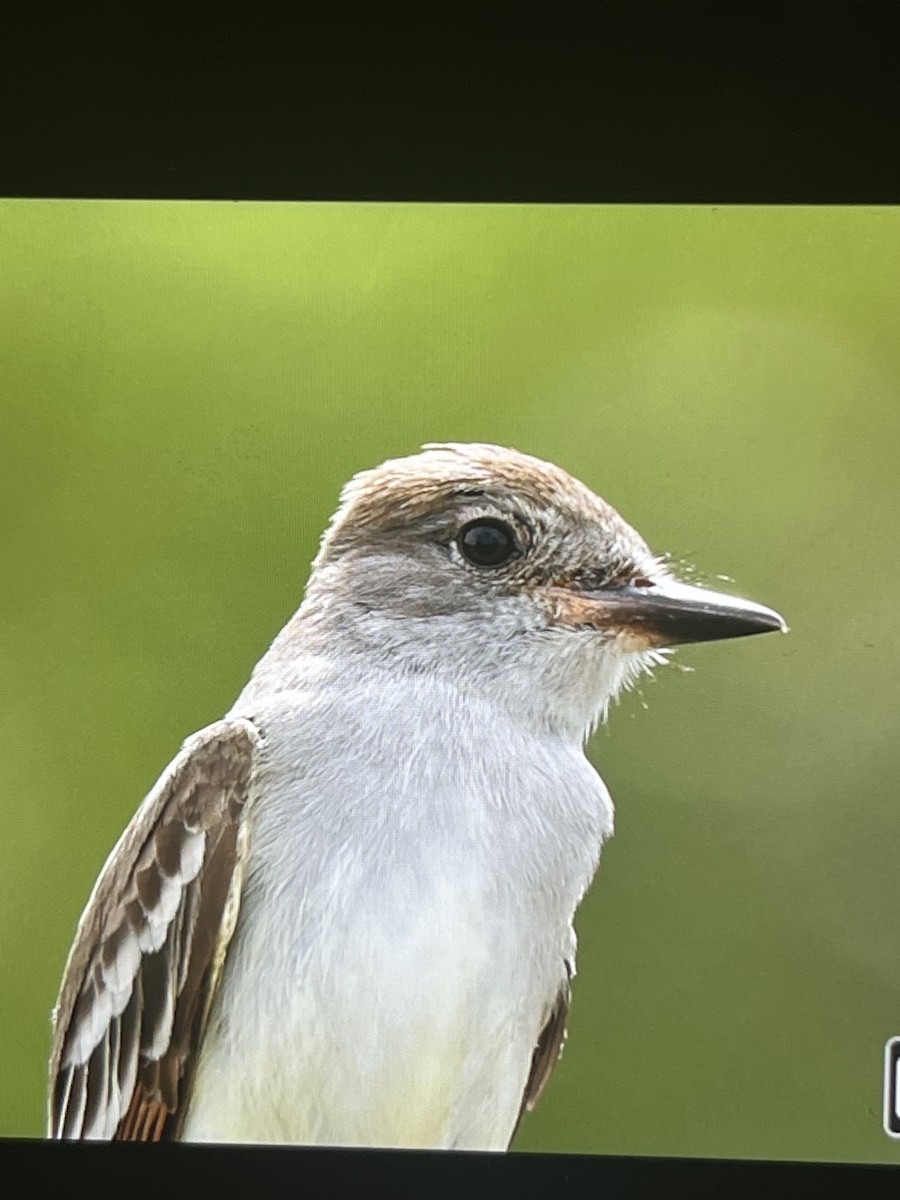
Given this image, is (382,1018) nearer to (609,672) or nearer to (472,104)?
(609,672)

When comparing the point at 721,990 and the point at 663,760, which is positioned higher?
the point at 663,760

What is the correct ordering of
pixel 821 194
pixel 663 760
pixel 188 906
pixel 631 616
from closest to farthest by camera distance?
pixel 188 906, pixel 631 616, pixel 663 760, pixel 821 194

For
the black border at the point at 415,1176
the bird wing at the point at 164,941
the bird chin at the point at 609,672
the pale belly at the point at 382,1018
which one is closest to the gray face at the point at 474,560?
the bird chin at the point at 609,672

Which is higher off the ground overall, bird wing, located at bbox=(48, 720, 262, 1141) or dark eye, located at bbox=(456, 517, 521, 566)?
dark eye, located at bbox=(456, 517, 521, 566)

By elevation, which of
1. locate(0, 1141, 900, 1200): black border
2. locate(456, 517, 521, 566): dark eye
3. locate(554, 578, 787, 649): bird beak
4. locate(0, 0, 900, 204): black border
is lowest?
locate(0, 1141, 900, 1200): black border

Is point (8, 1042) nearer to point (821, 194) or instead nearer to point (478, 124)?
point (478, 124)

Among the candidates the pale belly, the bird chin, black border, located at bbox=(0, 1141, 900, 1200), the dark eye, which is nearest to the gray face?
the dark eye

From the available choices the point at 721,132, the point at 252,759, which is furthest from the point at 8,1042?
the point at 721,132

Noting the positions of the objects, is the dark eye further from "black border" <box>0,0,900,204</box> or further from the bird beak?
"black border" <box>0,0,900,204</box>
